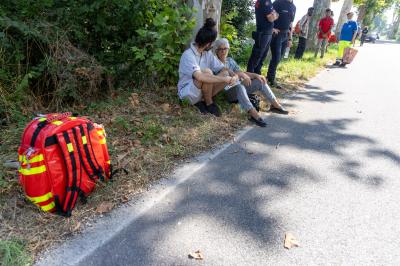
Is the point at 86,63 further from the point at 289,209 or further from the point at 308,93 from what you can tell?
the point at 308,93

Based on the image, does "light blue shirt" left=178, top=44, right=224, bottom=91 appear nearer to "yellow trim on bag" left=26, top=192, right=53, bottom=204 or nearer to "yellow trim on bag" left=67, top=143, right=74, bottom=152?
"yellow trim on bag" left=67, top=143, right=74, bottom=152

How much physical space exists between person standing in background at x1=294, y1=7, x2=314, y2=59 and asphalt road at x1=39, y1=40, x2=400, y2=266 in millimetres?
7521

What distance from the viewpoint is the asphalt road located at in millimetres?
2355

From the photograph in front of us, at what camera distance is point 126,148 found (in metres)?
3.69

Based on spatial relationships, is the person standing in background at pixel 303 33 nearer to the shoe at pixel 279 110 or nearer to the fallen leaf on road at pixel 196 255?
the shoe at pixel 279 110

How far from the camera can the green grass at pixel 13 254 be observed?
2.07 metres

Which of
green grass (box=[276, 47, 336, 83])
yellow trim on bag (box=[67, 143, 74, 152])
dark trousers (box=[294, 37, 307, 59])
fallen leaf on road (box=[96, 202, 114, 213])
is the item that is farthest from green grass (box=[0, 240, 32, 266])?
dark trousers (box=[294, 37, 307, 59])

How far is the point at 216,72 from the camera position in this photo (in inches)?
199

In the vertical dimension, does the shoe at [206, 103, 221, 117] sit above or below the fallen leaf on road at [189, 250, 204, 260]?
above

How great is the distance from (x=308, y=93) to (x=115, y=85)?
4.48 m

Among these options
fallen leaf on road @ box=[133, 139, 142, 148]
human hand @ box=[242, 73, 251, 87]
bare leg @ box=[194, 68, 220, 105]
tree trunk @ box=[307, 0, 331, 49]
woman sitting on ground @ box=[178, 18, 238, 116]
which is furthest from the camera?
tree trunk @ box=[307, 0, 331, 49]

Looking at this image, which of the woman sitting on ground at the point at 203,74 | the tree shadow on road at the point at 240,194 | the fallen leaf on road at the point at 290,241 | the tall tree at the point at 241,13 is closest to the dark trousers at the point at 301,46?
the tall tree at the point at 241,13

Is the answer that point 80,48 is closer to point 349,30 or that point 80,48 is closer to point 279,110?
point 279,110

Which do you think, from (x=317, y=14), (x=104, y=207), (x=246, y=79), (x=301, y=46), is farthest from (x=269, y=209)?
(x=317, y=14)
